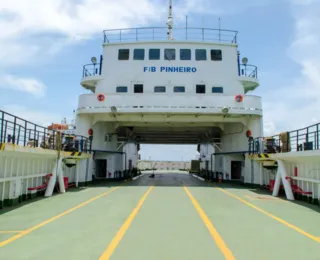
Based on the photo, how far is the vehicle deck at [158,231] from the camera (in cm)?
497

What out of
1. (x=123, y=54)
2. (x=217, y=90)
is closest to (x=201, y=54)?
(x=217, y=90)

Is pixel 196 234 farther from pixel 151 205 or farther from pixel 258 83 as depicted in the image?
pixel 258 83

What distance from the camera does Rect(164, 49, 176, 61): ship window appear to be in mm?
19453

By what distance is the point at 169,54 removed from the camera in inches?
768

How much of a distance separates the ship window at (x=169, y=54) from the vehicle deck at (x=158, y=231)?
11.6 metres

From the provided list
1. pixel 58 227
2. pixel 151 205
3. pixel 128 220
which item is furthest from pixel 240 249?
pixel 151 205

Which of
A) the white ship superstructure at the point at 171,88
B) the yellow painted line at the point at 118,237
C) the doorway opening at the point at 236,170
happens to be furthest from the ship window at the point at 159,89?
the yellow painted line at the point at 118,237

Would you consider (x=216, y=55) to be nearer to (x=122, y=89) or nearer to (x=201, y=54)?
(x=201, y=54)

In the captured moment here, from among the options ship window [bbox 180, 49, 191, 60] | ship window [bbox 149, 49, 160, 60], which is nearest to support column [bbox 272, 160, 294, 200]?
ship window [bbox 180, 49, 191, 60]

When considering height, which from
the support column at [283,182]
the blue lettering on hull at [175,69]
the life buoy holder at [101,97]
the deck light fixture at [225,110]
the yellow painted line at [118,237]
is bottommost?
the yellow painted line at [118,237]

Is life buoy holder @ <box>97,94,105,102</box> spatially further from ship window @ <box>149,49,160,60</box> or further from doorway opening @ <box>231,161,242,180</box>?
Answer: doorway opening @ <box>231,161,242,180</box>

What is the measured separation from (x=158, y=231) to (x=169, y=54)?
14.8 m

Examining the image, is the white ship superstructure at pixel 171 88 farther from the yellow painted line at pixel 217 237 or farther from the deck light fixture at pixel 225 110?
the yellow painted line at pixel 217 237

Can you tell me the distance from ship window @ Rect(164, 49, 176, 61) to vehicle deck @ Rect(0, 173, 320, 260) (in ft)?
38.0
